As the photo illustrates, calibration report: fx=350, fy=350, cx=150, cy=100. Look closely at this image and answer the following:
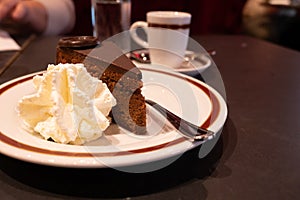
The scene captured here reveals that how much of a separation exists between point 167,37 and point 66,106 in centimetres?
51

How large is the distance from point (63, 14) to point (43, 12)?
0.12 m

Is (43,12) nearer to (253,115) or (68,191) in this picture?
(253,115)

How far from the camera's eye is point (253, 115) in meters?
0.68

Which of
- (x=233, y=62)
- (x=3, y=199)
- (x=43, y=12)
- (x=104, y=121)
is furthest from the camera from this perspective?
(x=43, y=12)

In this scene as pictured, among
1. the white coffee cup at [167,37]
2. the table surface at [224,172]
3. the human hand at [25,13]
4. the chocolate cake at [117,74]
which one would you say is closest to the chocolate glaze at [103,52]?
the chocolate cake at [117,74]

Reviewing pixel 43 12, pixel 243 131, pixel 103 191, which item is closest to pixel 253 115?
pixel 243 131

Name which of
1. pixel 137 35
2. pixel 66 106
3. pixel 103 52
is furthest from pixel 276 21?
pixel 66 106

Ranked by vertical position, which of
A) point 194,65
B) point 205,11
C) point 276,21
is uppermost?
point 194,65

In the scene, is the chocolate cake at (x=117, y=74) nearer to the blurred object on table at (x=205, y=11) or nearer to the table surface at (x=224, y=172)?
the table surface at (x=224, y=172)

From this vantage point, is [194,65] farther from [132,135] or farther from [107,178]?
[107,178]

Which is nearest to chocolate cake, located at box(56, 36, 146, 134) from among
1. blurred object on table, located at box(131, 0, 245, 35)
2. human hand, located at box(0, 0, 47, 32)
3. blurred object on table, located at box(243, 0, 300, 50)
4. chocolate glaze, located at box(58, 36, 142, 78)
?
chocolate glaze, located at box(58, 36, 142, 78)

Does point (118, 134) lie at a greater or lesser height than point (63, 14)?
greater

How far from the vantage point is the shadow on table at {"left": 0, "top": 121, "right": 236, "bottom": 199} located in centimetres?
43

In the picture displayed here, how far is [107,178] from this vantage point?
449 millimetres
